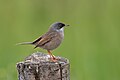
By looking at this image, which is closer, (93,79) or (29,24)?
(93,79)

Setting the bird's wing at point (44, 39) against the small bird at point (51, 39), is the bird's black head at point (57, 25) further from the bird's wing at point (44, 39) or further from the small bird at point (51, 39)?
the bird's wing at point (44, 39)

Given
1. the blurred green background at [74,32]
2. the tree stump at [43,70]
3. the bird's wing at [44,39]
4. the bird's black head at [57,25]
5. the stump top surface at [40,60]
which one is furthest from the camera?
the blurred green background at [74,32]

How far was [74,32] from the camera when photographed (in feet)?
39.0

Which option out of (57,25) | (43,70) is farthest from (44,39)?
(43,70)

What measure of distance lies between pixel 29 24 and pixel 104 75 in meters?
3.14

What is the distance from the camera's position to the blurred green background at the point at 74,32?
9.61m

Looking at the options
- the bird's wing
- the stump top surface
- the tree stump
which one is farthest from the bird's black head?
the tree stump

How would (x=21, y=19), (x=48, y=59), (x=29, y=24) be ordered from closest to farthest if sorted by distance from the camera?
(x=48, y=59) → (x=29, y=24) → (x=21, y=19)

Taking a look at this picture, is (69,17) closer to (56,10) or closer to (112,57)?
(56,10)

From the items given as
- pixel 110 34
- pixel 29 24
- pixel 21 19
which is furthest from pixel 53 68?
pixel 21 19

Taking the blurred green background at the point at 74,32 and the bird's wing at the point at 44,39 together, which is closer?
the bird's wing at the point at 44,39

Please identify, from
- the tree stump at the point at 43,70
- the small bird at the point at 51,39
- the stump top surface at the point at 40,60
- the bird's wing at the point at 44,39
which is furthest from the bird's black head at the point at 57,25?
the tree stump at the point at 43,70

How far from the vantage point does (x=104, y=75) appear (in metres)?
9.45

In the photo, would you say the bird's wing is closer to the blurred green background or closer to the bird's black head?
the bird's black head
